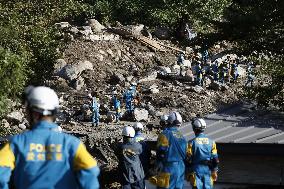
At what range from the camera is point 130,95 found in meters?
19.0

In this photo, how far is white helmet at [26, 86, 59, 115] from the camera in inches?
143

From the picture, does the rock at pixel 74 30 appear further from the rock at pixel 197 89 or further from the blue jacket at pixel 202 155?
the blue jacket at pixel 202 155

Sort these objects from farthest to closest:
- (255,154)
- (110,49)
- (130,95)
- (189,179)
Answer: (110,49) → (130,95) → (255,154) → (189,179)

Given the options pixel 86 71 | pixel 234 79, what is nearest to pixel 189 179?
pixel 234 79

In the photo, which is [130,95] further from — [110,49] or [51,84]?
[110,49]

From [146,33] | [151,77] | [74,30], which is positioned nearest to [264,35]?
[151,77]

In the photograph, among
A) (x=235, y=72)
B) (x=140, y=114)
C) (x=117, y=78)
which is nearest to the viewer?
(x=140, y=114)

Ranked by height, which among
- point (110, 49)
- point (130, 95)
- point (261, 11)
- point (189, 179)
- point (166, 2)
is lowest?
point (189, 179)

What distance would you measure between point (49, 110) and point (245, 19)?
8.85 metres

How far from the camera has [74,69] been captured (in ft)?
80.9

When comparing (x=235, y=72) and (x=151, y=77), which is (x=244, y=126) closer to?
(x=235, y=72)

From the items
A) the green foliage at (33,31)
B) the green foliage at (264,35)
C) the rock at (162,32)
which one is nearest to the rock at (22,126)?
the green foliage at (33,31)

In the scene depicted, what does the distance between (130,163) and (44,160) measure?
19.1 feet

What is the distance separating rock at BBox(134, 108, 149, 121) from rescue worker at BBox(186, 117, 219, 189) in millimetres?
10317
